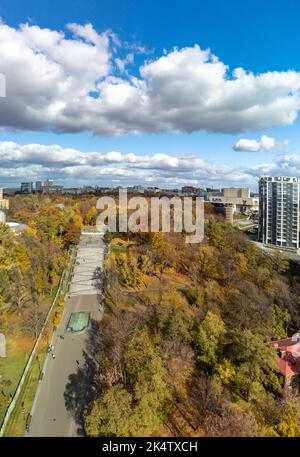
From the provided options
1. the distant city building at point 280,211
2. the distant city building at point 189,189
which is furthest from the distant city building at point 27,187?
the distant city building at point 280,211

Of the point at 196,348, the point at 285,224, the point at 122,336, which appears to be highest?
the point at 285,224

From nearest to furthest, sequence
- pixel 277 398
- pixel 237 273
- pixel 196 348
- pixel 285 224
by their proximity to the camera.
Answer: pixel 277 398, pixel 196 348, pixel 237 273, pixel 285 224

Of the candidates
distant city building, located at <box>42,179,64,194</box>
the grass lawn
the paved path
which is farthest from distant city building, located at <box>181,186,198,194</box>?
the grass lawn

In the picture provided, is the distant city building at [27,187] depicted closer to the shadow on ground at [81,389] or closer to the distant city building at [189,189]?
the distant city building at [189,189]

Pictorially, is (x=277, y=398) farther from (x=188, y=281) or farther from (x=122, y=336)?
(x=188, y=281)

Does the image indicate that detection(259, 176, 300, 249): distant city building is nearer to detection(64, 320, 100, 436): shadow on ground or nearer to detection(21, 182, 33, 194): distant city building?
detection(64, 320, 100, 436): shadow on ground
